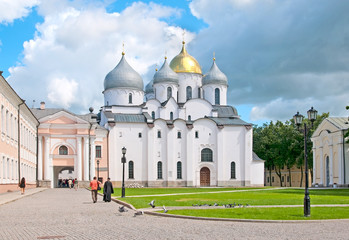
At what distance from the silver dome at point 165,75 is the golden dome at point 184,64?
2.49 m

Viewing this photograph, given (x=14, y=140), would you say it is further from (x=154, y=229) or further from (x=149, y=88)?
(x=149, y=88)

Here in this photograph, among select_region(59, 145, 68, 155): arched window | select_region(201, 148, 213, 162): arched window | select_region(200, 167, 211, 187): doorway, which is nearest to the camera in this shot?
select_region(59, 145, 68, 155): arched window

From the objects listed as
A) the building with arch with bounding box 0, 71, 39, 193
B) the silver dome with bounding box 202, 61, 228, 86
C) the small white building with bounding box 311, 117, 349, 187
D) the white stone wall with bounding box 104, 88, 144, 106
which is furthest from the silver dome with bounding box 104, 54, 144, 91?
the small white building with bounding box 311, 117, 349, 187

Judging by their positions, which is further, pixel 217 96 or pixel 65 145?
pixel 217 96

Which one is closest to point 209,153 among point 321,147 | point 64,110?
point 321,147

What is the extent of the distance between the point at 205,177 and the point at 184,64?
Result: 18994 mm

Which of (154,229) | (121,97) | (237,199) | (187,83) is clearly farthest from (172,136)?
(154,229)

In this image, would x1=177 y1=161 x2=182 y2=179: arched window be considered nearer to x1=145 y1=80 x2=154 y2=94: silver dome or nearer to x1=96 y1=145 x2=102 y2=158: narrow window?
x1=96 y1=145 x2=102 y2=158: narrow window

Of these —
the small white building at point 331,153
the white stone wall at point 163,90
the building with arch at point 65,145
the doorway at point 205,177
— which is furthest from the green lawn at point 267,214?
the white stone wall at point 163,90

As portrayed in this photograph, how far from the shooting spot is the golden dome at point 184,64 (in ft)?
268

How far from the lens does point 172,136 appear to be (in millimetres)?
73250

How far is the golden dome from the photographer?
268 feet

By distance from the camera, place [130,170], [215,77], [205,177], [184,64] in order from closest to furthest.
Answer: [130,170]
[205,177]
[215,77]
[184,64]

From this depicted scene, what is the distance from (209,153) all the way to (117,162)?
1349 cm
